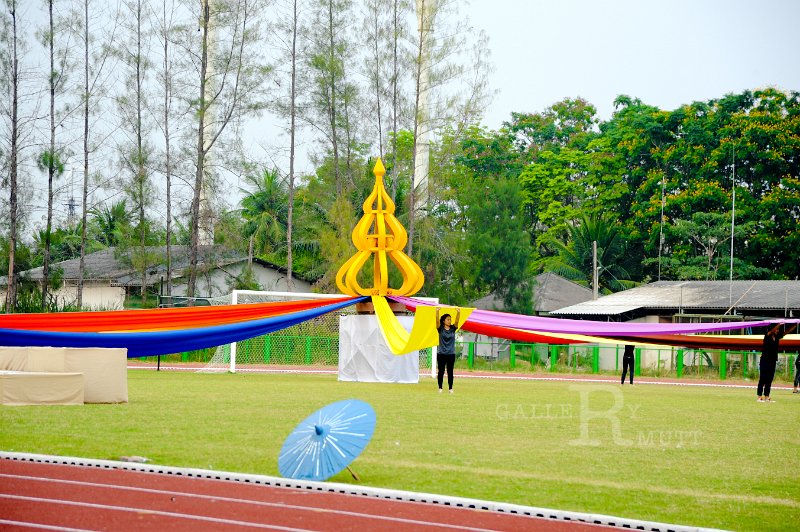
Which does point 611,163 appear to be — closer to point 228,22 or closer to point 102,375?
point 228,22

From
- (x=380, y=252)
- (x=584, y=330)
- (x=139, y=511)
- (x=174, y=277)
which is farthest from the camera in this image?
(x=174, y=277)

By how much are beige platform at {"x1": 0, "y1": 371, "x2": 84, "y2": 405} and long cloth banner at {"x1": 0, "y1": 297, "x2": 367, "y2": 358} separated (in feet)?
5.74

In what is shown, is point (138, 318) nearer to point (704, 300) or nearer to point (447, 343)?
point (447, 343)

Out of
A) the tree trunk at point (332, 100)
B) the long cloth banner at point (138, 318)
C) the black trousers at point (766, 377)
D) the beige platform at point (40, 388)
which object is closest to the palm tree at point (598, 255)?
the tree trunk at point (332, 100)

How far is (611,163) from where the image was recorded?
51.1m

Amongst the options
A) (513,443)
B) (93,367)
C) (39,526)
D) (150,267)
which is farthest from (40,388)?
(150,267)

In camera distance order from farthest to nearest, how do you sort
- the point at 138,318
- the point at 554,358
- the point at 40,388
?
the point at 554,358 < the point at 40,388 < the point at 138,318

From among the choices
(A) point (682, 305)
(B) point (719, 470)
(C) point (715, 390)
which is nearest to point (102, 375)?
(B) point (719, 470)

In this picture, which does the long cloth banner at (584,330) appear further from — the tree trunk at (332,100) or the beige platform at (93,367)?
the tree trunk at (332,100)

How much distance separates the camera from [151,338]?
559 inches

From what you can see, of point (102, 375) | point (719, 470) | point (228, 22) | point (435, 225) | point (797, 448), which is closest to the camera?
point (719, 470)

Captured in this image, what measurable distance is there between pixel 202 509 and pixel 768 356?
15.6m

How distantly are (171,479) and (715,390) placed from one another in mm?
19977

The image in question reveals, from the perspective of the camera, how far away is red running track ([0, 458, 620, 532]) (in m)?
7.27
